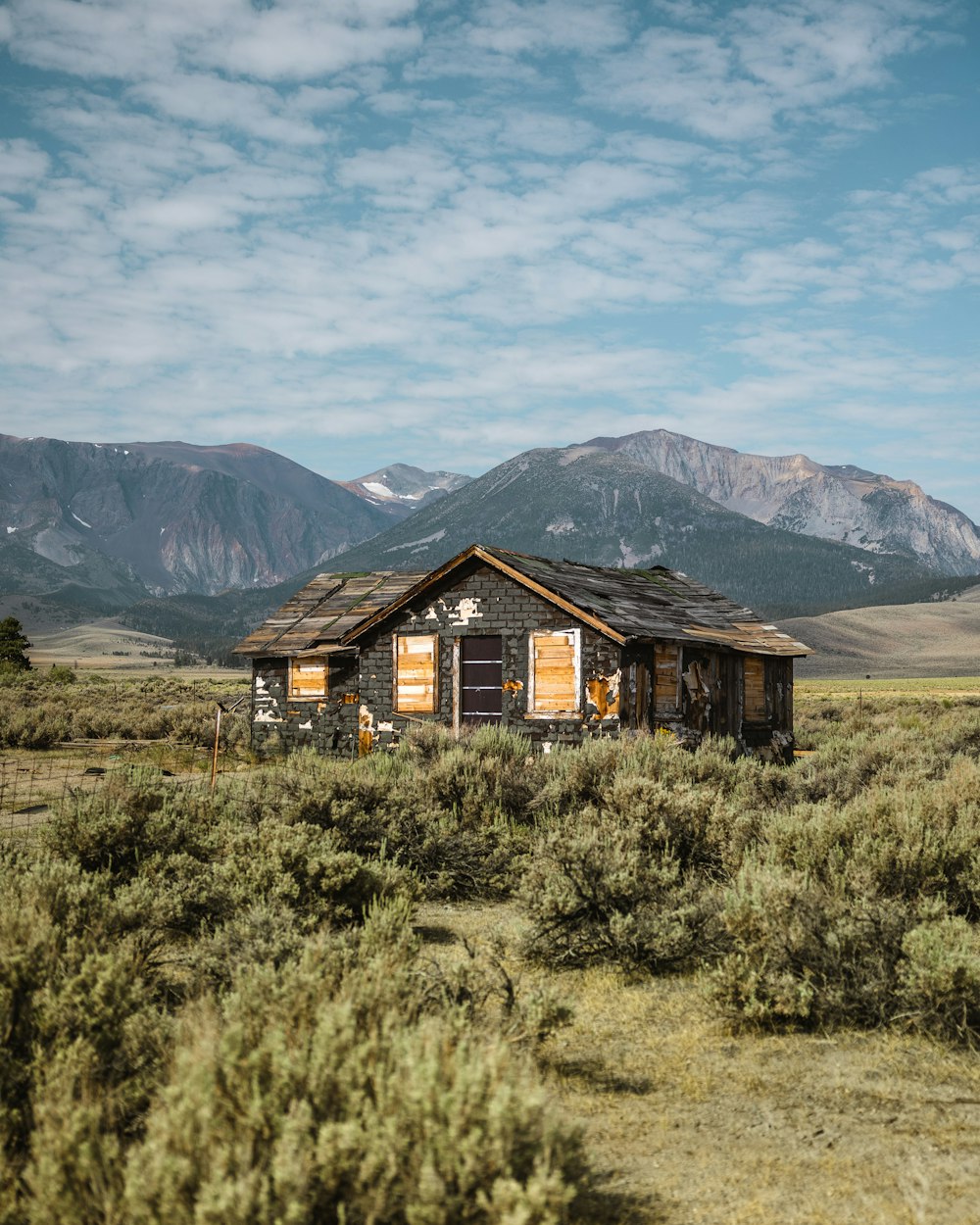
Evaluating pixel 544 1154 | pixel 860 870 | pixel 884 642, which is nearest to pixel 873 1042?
pixel 860 870

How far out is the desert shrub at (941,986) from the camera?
5.16m

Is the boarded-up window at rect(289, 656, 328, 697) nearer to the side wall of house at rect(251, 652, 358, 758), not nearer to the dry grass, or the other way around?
the side wall of house at rect(251, 652, 358, 758)

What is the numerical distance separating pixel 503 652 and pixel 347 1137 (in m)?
15.1

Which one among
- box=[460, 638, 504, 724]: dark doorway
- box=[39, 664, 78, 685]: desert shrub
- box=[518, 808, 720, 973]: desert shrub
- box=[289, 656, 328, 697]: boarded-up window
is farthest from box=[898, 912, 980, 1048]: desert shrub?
box=[39, 664, 78, 685]: desert shrub

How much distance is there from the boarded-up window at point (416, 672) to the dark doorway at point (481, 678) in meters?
0.58

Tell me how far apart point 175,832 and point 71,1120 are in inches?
222

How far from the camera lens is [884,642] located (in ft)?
454

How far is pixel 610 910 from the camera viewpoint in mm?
6957

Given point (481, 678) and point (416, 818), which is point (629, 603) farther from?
point (416, 818)

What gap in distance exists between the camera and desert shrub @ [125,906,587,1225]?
2.79m

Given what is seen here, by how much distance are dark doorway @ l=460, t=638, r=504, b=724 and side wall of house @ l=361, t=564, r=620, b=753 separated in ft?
0.57

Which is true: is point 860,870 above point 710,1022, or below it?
above

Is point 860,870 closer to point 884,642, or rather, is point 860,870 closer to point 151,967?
point 151,967

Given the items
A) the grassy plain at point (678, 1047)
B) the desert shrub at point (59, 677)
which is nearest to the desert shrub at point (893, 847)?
the grassy plain at point (678, 1047)
